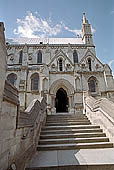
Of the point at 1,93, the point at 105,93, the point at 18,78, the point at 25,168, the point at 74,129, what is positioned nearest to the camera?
the point at 1,93

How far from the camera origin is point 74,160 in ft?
12.6

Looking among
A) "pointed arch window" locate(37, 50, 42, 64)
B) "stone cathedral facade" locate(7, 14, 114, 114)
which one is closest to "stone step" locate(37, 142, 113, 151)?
"stone cathedral facade" locate(7, 14, 114, 114)

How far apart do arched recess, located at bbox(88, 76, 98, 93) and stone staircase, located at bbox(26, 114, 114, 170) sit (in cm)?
1103

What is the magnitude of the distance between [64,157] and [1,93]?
3419 millimetres

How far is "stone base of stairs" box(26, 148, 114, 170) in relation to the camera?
3.53 metres

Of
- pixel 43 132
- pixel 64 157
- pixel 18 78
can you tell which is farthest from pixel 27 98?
pixel 64 157

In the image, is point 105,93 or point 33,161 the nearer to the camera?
point 33,161

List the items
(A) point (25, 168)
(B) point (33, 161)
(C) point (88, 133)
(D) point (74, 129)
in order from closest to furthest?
(A) point (25, 168), (B) point (33, 161), (C) point (88, 133), (D) point (74, 129)

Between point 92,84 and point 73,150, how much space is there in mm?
13806

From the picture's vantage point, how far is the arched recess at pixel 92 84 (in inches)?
675

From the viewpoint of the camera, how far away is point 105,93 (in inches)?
658

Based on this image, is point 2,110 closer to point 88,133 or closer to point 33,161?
point 33,161

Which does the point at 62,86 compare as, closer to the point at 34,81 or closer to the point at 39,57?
the point at 34,81

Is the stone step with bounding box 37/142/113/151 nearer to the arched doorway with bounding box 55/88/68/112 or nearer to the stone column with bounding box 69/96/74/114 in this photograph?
the stone column with bounding box 69/96/74/114
